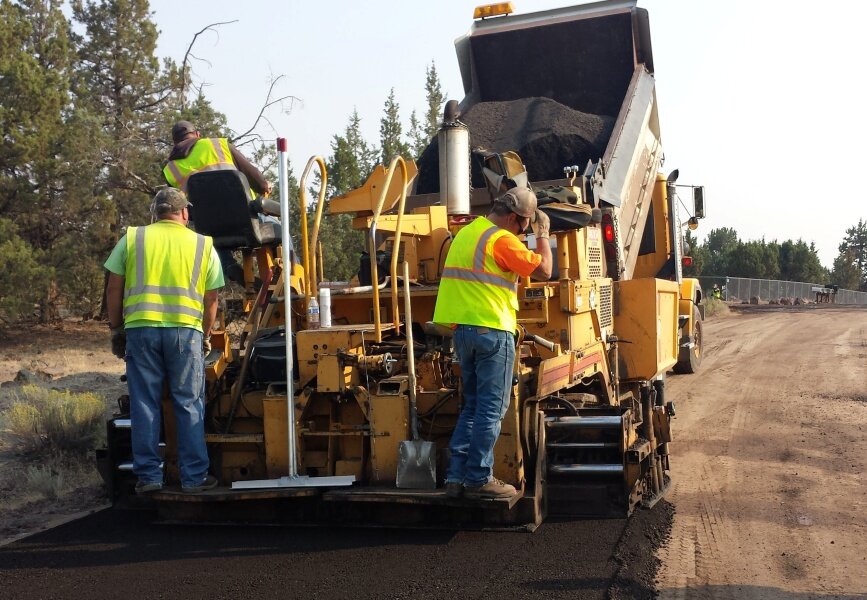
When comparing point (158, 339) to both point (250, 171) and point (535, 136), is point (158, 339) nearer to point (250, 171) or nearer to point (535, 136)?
point (250, 171)

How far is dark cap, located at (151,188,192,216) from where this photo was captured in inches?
198

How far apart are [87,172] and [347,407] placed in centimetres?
1390

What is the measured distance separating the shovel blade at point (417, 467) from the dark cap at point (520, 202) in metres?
1.40

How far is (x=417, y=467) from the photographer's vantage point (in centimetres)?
485

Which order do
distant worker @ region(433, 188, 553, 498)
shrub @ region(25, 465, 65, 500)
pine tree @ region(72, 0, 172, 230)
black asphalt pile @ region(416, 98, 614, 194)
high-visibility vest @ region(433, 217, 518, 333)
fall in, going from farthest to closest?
pine tree @ region(72, 0, 172, 230) → black asphalt pile @ region(416, 98, 614, 194) → shrub @ region(25, 465, 65, 500) → high-visibility vest @ region(433, 217, 518, 333) → distant worker @ region(433, 188, 553, 498)

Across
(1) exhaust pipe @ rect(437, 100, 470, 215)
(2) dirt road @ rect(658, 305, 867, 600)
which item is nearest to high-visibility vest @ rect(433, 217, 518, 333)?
(2) dirt road @ rect(658, 305, 867, 600)

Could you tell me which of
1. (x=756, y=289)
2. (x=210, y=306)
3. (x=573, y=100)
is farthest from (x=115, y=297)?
(x=756, y=289)

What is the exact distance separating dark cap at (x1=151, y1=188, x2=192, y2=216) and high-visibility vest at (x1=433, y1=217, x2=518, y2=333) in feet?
5.37

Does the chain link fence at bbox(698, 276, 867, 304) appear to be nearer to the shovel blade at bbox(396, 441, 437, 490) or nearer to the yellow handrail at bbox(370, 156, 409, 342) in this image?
the yellow handrail at bbox(370, 156, 409, 342)

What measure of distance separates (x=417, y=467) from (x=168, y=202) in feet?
6.90

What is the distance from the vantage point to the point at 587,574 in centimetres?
418

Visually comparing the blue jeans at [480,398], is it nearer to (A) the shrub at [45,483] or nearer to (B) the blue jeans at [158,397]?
(B) the blue jeans at [158,397]

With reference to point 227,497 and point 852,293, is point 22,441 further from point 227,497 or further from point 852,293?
point 852,293

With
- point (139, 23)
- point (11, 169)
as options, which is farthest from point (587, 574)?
point (139, 23)
